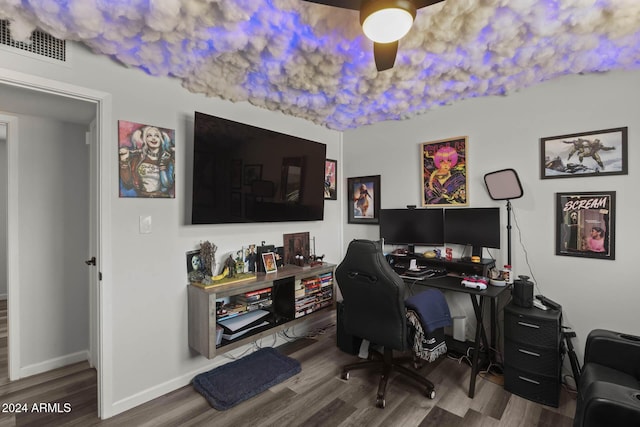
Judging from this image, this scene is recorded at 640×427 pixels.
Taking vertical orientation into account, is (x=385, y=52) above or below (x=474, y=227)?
above

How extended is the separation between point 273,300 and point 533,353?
6.52 feet

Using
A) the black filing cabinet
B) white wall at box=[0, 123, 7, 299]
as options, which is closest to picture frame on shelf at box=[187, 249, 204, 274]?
the black filing cabinet

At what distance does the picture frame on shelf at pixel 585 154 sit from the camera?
7.02 feet

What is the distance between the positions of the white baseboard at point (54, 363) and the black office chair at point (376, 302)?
245 centimetres

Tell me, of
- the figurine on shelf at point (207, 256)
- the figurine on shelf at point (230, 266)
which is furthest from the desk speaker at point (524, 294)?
the figurine on shelf at point (207, 256)

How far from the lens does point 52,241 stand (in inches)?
102

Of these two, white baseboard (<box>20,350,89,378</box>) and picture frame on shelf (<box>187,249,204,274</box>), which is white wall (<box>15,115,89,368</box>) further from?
picture frame on shelf (<box>187,249,204,274</box>)

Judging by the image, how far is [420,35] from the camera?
176cm

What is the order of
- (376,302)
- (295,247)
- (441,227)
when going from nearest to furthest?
(376,302) → (441,227) → (295,247)

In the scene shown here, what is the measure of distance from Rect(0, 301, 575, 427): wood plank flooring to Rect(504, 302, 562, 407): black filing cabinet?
8 cm

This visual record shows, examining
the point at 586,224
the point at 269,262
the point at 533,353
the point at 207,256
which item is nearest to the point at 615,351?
the point at 533,353

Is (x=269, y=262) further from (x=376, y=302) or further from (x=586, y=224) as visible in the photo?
(x=586, y=224)

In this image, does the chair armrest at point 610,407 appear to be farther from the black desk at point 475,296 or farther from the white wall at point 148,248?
the white wall at point 148,248

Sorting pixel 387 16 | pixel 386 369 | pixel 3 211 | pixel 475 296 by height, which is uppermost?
pixel 387 16
